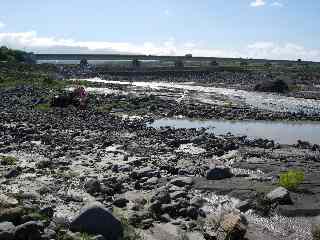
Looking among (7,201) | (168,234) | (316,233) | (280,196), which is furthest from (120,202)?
(316,233)

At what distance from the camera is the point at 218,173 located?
19.2m

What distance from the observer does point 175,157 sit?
23344mm

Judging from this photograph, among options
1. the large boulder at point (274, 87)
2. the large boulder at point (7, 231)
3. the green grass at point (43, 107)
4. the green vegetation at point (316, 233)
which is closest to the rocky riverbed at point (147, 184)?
the large boulder at point (7, 231)

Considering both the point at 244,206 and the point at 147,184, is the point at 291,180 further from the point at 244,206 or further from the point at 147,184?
the point at 147,184

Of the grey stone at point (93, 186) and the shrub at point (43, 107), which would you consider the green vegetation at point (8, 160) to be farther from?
the shrub at point (43, 107)

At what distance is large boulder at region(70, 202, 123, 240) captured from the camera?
12.5 m

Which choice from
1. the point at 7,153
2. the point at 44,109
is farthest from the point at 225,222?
the point at 44,109

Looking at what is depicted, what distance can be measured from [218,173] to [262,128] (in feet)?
58.5

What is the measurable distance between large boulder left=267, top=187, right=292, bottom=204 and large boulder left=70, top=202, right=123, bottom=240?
18.9 ft

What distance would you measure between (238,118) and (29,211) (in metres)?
29.6

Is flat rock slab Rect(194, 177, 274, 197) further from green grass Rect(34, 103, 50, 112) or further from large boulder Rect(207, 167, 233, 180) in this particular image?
green grass Rect(34, 103, 50, 112)

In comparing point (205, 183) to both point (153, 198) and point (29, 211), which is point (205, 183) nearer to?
Answer: point (153, 198)

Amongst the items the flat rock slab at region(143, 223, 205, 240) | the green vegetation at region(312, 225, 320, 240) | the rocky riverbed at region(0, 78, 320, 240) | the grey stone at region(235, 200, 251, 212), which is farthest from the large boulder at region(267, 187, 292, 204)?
the flat rock slab at region(143, 223, 205, 240)

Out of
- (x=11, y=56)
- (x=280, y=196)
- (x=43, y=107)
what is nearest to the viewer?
(x=280, y=196)
